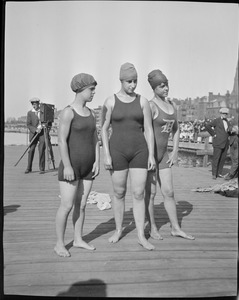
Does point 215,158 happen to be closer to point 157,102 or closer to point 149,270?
point 157,102

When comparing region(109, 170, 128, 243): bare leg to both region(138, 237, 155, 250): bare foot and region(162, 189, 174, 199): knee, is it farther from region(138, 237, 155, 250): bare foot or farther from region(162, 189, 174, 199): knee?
region(162, 189, 174, 199): knee

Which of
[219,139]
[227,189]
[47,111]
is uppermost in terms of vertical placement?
[47,111]

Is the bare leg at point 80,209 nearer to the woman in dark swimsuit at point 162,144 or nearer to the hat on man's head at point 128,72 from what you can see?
the woman in dark swimsuit at point 162,144

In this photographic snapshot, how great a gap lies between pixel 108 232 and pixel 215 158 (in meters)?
4.06

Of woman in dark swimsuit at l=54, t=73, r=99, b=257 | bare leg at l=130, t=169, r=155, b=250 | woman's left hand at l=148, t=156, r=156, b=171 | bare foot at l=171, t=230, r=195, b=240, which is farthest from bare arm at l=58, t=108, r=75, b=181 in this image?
bare foot at l=171, t=230, r=195, b=240

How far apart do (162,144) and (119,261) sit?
1131 millimetres

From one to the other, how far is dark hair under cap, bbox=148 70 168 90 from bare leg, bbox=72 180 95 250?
3.51 feet

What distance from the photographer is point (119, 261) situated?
9.14 ft

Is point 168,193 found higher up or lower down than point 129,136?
lower down

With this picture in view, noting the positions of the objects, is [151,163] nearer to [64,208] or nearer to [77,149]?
[77,149]

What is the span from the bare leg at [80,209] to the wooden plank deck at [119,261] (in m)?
0.08

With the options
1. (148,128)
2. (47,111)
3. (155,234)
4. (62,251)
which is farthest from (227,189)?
(47,111)

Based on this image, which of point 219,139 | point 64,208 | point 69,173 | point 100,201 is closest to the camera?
point 69,173

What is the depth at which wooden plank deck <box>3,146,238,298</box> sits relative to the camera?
248 cm
